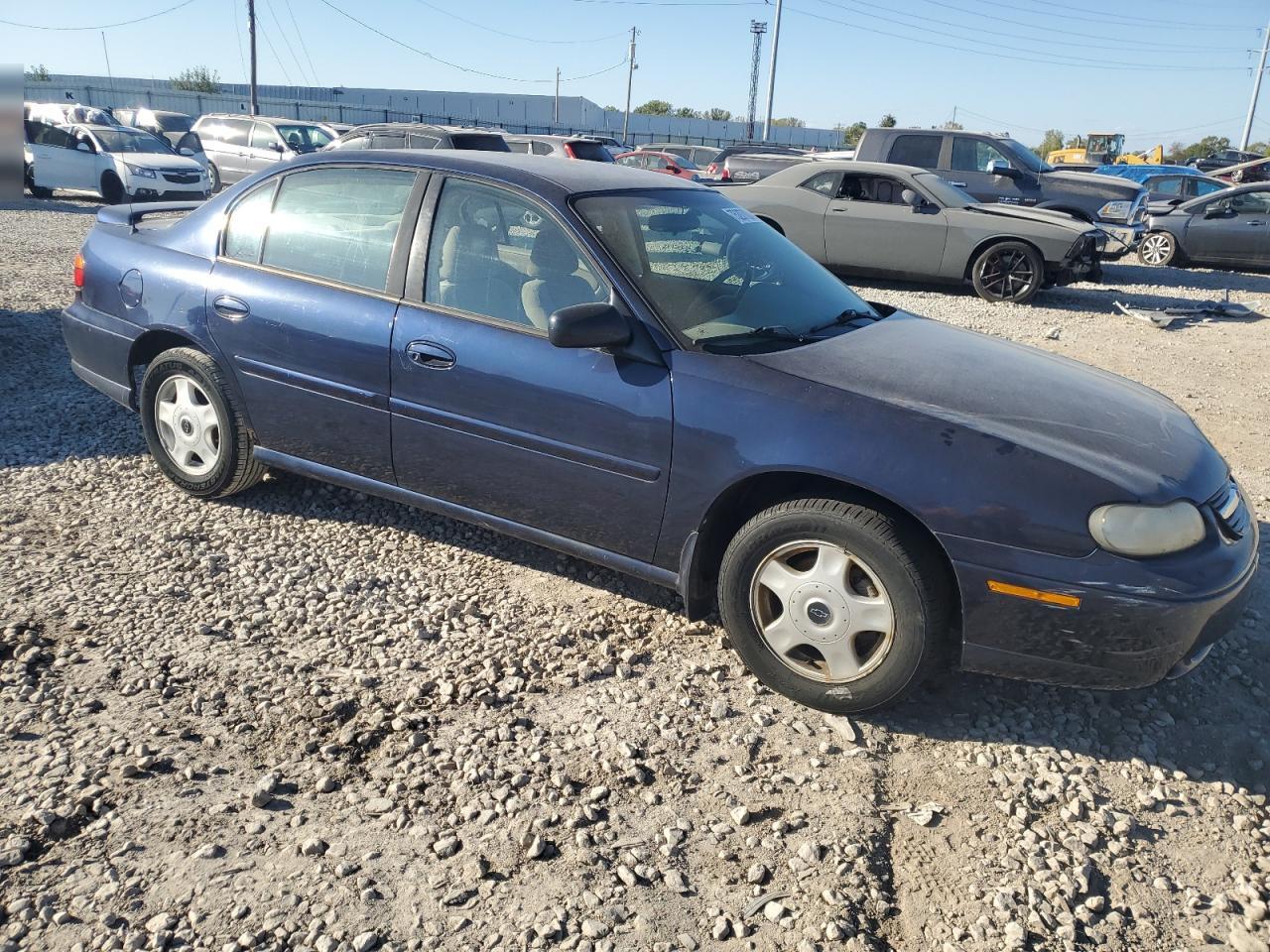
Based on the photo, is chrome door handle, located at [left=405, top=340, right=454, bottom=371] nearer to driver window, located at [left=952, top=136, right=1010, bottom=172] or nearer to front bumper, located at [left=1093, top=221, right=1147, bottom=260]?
front bumper, located at [left=1093, top=221, right=1147, bottom=260]

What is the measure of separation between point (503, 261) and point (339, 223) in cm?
89

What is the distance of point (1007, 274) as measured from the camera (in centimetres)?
1126

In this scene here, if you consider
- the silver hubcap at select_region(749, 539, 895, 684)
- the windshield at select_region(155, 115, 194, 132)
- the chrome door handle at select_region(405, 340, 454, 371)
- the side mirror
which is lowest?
the silver hubcap at select_region(749, 539, 895, 684)

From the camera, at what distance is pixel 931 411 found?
3.04 meters

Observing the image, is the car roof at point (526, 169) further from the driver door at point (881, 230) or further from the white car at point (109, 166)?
the white car at point (109, 166)

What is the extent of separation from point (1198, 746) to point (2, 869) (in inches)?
136

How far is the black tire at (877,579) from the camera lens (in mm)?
2920

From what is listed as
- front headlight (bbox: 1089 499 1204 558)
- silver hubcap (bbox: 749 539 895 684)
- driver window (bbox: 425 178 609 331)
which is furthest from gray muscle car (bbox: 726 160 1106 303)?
silver hubcap (bbox: 749 539 895 684)

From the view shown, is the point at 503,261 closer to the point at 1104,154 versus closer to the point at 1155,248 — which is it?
the point at 1155,248

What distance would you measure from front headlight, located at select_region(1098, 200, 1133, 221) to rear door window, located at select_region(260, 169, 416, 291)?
41.2 ft

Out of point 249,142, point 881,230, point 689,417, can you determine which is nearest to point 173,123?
point 249,142

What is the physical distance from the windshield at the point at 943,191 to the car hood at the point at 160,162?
1358 cm

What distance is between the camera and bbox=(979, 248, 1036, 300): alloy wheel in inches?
439

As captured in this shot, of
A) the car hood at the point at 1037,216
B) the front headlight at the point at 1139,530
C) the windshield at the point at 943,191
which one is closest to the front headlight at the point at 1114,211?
the car hood at the point at 1037,216
